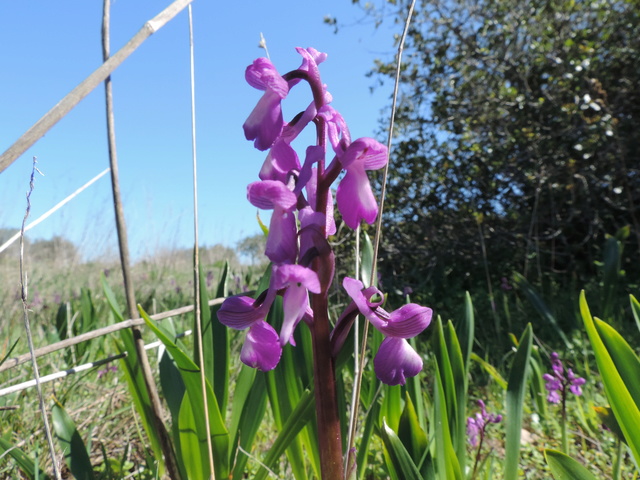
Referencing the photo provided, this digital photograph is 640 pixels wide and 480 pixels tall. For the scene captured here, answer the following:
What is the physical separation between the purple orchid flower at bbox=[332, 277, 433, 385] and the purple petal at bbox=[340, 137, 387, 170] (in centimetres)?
14

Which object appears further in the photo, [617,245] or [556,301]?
[556,301]

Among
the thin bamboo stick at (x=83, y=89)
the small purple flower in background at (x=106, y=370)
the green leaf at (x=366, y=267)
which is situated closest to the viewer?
the thin bamboo stick at (x=83, y=89)

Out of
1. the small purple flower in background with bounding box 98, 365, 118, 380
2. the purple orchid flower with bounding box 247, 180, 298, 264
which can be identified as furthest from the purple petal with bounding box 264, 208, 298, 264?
the small purple flower in background with bounding box 98, 365, 118, 380

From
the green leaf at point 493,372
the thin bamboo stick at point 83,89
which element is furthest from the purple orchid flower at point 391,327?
the green leaf at point 493,372

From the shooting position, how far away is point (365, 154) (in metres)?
0.62

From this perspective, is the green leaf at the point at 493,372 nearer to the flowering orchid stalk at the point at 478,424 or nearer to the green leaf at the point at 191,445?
the flowering orchid stalk at the point at 478,424

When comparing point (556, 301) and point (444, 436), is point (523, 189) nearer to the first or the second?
point (556, 301)

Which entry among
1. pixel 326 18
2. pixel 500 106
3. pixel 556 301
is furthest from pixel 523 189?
pixel 326 18

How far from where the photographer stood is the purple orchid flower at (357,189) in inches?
24.0

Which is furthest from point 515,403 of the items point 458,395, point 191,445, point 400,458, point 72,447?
point 72,447

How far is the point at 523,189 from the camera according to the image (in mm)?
3670

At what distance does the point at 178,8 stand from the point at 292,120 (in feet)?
0.64

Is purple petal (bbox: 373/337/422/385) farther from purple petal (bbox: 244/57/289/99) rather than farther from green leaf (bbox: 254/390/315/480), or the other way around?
purple petal (bbox: 244/57/289/99)

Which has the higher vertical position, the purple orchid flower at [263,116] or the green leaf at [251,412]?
the purple orchid flower at [263,116]
